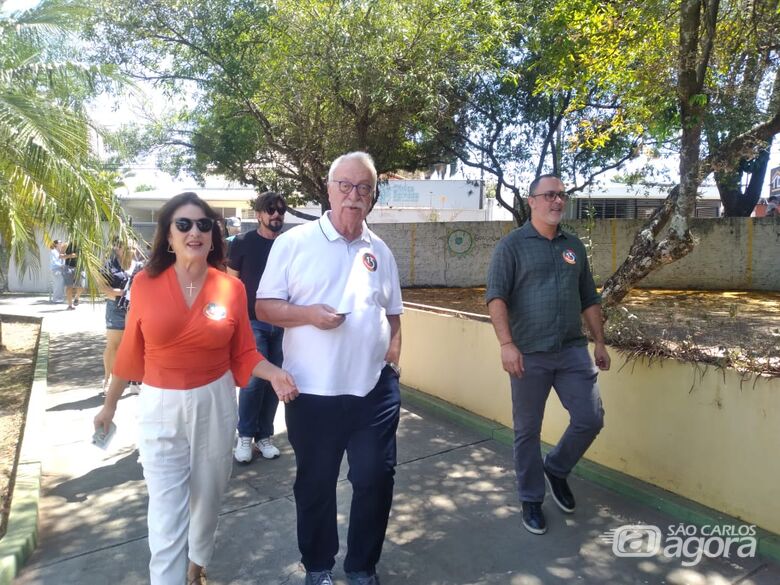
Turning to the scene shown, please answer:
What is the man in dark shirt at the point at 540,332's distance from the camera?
355 centimetres

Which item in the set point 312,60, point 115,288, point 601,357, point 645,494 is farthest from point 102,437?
point 312,60

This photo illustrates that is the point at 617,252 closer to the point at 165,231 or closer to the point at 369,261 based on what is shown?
the point at 369,261

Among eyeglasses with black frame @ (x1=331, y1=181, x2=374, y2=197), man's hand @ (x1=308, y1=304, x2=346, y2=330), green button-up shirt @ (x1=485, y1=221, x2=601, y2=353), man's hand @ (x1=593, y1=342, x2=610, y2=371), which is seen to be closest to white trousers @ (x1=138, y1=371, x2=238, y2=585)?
man's hand @ (x1=308, y1=304, x2=346, y2=330)

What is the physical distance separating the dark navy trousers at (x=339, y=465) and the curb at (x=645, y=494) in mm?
1861

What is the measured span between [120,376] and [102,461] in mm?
2498

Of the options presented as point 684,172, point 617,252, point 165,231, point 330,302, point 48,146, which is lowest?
point 617,252

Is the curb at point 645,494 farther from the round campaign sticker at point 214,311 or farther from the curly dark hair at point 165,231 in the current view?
the curly dark hair at point 165,231

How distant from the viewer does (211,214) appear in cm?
288

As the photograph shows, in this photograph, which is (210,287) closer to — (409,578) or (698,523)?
(409,578)

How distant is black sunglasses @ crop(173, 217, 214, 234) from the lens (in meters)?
2.75

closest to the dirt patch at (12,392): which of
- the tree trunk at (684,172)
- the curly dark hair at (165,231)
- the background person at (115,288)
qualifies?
the background person at (115,288)

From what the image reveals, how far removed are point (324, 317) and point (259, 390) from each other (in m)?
2.00

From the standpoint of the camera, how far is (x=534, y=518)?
144 inches

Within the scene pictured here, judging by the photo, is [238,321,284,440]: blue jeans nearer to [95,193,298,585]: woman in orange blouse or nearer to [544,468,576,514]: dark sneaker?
[95,193,298,585]: woman in orange blouse
